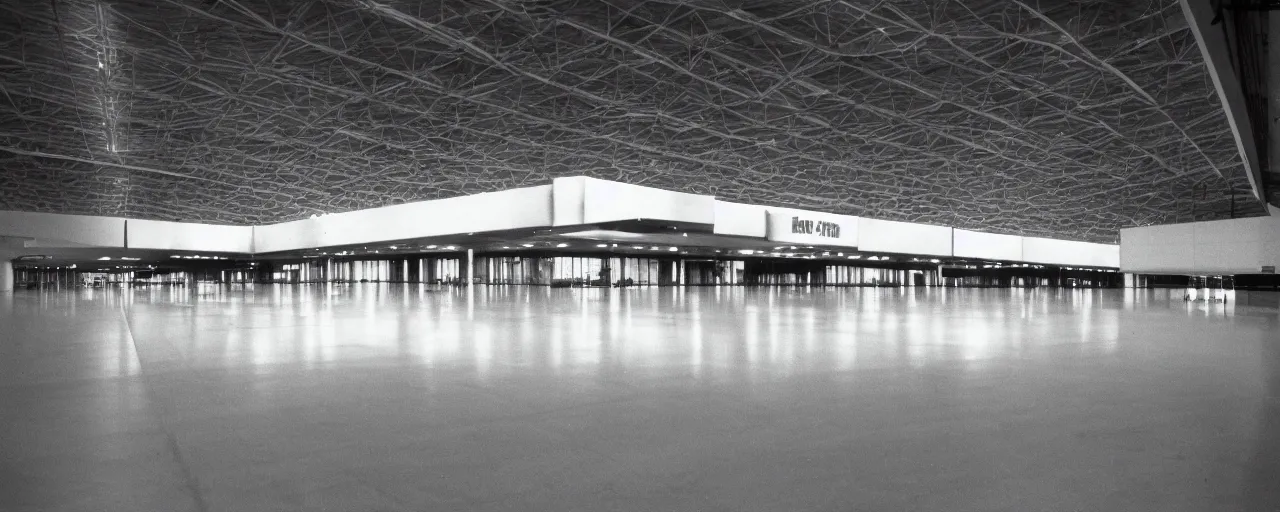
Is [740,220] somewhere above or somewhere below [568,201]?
below

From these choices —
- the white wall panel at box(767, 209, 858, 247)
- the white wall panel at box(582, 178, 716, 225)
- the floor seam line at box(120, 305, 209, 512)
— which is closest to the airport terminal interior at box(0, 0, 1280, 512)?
the floor seam line at box(120, 305, 209, 512)

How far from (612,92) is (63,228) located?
138 ft

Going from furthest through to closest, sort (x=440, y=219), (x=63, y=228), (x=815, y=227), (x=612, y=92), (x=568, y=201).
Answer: (x=63, y=228) < (x=815, y=227) < (x=440, y=219) < (x=568, y=201) < (x=612, y=92)

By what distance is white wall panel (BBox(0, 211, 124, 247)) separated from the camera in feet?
144

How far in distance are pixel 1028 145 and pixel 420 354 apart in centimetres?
2852

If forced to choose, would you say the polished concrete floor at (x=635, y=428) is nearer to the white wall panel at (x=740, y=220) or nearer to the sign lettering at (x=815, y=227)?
the white wall panel at (x=740, y=220)

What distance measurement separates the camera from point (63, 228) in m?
46.1

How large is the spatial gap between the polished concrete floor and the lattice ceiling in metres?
9.71

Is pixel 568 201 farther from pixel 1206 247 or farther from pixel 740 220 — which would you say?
pixel 1206 247

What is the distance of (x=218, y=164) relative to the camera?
3516cm

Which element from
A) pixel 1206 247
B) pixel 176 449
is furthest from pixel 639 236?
pixel 176 449

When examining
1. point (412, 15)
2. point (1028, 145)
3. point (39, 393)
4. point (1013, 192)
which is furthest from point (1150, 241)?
point (39, 393)

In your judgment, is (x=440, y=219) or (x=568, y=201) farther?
(x=440, y=219)

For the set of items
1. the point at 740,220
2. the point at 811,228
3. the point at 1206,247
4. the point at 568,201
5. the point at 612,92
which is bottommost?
the point at 1206,247
